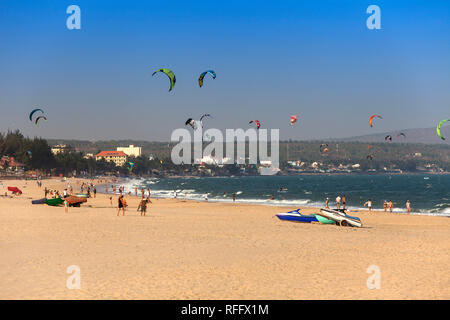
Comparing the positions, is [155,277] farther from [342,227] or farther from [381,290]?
[342,227]

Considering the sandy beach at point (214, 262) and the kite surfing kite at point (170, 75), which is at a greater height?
the kite surfing kite at point (170, 75)

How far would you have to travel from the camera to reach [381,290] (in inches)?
412

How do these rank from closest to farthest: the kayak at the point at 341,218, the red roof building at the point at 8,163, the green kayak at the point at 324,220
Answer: the kayak at the point at 341,218 → the green kayak at the point at 324,220 → the red roof building at the point at 8,163

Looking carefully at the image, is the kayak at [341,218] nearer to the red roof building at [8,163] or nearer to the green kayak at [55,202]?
the green kayak at [55,202]

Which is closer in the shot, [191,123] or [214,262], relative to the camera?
[214,262]

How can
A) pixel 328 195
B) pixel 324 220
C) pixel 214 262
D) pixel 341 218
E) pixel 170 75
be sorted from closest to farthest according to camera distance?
pixel 214 262 → pixel 341 218 → pixel 324 220 → pixel 170 75 → pixel 328 195

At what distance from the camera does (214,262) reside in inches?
526

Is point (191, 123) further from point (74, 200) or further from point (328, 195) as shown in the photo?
point (328, 195)

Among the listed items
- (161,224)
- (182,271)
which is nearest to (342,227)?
(161,224)

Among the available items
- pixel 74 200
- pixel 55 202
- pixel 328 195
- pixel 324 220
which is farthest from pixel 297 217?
pixel 328 195

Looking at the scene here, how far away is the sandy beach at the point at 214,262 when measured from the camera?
10242mm

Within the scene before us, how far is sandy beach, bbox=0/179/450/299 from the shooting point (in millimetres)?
10242

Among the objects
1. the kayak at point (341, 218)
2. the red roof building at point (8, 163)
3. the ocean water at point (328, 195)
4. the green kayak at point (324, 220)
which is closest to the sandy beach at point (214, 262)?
the kayak at point (341, 218)
